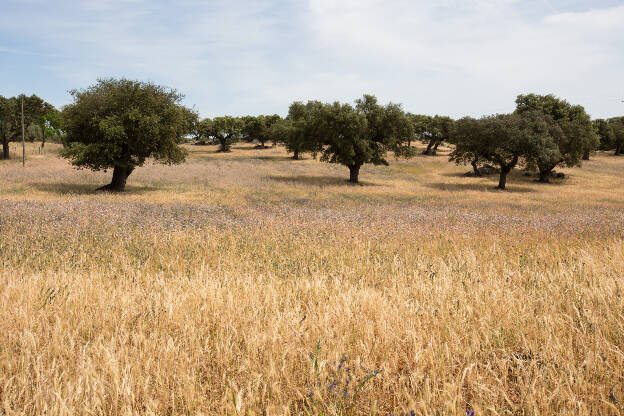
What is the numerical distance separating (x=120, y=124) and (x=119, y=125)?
17cm

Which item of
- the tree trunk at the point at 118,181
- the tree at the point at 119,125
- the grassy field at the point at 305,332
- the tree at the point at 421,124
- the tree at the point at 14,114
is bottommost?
the grassy field at the point at 305,332

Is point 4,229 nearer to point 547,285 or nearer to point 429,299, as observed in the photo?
point 429,299

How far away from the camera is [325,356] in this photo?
3.18m

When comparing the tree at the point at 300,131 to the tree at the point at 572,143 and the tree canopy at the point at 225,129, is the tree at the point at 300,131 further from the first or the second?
the tree at the point at 572,143

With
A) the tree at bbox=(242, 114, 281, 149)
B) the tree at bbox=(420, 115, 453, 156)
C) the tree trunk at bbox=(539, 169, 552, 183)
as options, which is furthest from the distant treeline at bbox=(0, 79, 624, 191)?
the tree at bbox=(242, 114, 281, 149)

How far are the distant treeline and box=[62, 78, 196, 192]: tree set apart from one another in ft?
0.21

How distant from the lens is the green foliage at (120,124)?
2330 cm

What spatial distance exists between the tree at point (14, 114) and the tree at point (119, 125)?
125 ft

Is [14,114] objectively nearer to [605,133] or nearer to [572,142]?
[572,142]

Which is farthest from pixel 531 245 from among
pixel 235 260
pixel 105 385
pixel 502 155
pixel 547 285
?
pixel 502 155

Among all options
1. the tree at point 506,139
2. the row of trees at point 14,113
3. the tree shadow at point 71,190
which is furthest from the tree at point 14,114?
→ the tree at point 506,139

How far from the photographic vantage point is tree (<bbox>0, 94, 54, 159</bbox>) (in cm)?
5156

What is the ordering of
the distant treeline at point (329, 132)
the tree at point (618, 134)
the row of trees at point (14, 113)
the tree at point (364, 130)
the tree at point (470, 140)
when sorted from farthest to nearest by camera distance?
the tree at point (618, 134) < the row of trees at point (14, 113) < the tree at point (470, 140) < the tree at point (364, 130) < the distant treeline at point (329, 132)

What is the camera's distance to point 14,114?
171 feet
